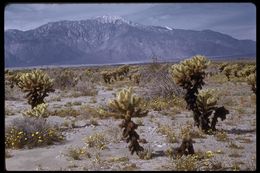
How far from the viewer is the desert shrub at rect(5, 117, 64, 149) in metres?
9.27

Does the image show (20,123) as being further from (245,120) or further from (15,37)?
(15,37)

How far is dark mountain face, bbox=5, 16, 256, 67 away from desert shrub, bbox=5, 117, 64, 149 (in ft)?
483

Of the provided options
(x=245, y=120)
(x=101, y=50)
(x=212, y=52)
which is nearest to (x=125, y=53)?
(x=101, y=50)

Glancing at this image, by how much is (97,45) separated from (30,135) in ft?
575

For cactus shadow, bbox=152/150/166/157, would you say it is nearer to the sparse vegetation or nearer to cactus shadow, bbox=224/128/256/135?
the sparse vegetation

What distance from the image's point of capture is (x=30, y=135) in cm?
967

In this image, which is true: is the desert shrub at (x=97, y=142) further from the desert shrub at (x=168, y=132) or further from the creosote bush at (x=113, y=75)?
the creosote bush at (x=113, y=75)

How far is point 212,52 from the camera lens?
179m

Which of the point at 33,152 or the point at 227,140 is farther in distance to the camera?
the point at 227,140

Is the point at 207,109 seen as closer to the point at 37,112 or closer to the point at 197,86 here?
the point at 197,86

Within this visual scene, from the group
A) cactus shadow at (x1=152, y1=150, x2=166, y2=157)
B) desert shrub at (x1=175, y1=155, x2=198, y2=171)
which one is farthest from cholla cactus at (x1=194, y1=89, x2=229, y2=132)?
desert shrub at (x1=175, y1=155, x2=198, y2=171)

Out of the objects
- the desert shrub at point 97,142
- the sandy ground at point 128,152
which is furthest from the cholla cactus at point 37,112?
the desert shrub at point 97,142

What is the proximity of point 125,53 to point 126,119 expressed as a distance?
16160 centimetres

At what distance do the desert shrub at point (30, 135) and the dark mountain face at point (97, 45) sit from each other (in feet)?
483
